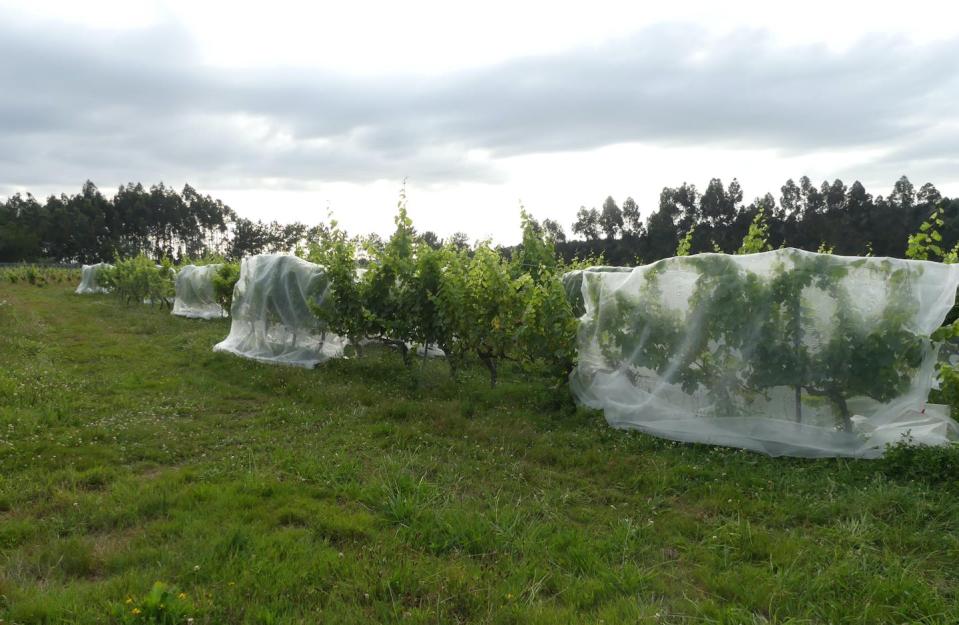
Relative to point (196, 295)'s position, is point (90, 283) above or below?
above

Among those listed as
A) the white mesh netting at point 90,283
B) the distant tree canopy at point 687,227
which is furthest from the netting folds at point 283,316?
the white mesh netting at point 90,283

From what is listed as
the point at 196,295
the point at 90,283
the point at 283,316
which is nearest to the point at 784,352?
the point at 283,316

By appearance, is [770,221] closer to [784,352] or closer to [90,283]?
[784,352]

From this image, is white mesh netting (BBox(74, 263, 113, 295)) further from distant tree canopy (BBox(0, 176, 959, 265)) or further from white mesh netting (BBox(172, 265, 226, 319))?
white mesh netting (BBox(172, 265, 226, 319))

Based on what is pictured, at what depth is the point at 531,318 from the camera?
704 cm

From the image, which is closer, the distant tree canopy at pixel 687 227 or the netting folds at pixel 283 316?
the netting folds at pixel 283 316

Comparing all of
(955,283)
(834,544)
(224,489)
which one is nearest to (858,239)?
(955,283)

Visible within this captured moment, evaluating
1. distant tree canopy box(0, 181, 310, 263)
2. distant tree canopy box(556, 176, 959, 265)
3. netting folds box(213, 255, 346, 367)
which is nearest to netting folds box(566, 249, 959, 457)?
netting folds box(213, 255, 346, 367)

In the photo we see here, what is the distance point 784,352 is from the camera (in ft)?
17.7

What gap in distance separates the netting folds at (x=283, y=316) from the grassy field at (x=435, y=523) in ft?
11.9

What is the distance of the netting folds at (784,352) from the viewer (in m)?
4.98

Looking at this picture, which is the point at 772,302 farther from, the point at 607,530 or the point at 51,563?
the point at 51,563

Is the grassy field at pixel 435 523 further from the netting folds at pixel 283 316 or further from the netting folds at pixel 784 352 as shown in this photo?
the netting folds at pixel 283 316

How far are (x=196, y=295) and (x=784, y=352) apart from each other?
17.9m
